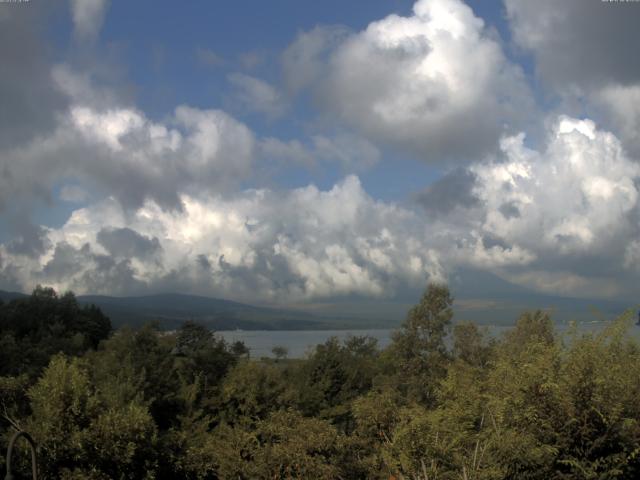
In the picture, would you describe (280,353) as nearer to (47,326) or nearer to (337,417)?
(47,326)

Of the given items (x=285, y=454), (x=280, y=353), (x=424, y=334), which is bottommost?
(x=280, y=353)

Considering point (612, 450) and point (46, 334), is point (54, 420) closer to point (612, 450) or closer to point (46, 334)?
point (612, 450)

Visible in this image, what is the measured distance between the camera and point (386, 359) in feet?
174

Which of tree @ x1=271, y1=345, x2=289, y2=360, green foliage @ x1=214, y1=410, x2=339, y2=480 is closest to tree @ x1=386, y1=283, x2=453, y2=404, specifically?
Result: green foliage @ x1=214, y1=410, x2=339, y2=480

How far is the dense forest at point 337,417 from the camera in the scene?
14750 millimetres

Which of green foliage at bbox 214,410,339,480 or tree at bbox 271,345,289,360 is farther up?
green foliage at bbox 214,410,339,480

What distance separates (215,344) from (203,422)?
17962 millimetres

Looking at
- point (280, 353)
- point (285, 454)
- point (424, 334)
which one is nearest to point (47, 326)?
point (424, 334)

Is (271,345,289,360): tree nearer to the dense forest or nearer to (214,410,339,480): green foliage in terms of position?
the dense forest

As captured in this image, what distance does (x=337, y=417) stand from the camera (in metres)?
41.6

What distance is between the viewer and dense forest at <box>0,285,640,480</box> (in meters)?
14.8

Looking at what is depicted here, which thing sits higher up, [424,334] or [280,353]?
[424,334]

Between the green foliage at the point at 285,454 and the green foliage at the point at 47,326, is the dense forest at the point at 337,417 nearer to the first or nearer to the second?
the green foliage at the point at 285,454

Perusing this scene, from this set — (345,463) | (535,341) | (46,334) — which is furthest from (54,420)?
(46,334)
